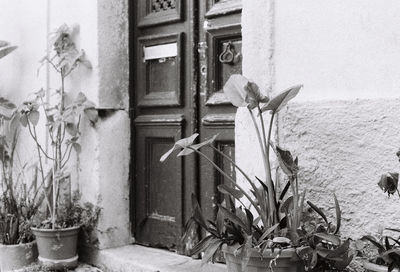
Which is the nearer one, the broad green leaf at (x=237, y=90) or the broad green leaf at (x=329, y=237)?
the broad green leaf at (x=329, y=237)

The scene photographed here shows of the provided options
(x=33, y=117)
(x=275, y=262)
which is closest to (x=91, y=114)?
(x=33, y=117)

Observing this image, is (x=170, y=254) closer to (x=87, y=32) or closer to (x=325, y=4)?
(x=87, y=32)

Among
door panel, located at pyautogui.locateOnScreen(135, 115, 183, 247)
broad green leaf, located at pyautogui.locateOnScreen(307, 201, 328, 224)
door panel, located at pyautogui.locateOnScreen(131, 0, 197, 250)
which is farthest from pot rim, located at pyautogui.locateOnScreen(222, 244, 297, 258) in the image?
door panel, located at pyautogui.locateOnScreen(135, 115, 183, 247)

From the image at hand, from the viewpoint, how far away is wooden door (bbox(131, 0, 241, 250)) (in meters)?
3.33

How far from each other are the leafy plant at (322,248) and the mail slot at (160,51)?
1.63m

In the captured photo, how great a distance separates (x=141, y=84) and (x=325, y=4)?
5.38 feet

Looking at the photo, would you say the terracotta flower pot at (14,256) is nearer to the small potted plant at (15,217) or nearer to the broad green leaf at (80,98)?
the small potted plant at (15,217)

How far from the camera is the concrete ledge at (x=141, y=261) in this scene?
3230 mm

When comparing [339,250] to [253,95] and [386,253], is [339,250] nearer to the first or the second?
[386,253]

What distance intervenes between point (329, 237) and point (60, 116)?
6.97ft

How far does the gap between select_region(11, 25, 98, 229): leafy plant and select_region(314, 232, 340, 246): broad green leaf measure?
1956 mm

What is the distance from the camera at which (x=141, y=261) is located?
3412 millimetres

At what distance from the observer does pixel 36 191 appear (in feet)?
13.0

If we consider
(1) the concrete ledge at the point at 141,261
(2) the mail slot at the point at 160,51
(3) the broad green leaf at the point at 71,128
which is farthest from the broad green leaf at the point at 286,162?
(3) the broad green leaf at the point at 71,128
